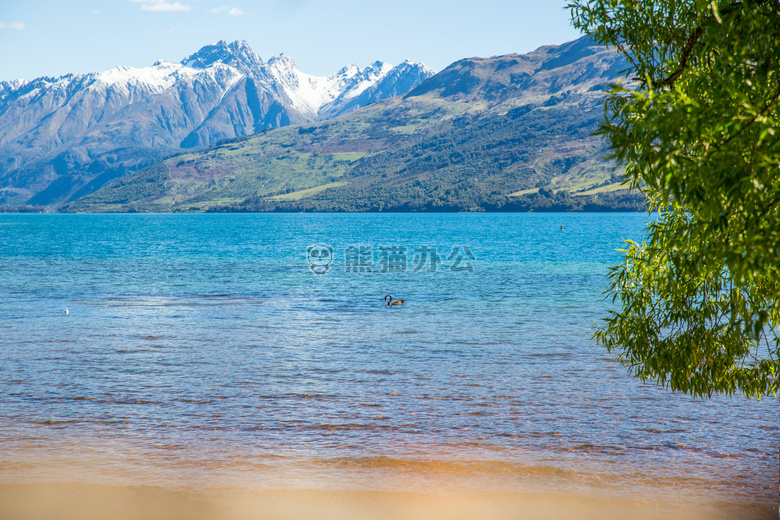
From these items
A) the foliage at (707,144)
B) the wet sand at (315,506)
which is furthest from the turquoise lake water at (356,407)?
the foliage at (707,144)

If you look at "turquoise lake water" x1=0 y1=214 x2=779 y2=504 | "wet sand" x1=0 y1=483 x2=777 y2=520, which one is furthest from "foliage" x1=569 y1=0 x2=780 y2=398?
"turquoise lake water" x1=0 y1=214 x2=779 y2=504

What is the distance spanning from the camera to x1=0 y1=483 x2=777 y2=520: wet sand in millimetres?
12773

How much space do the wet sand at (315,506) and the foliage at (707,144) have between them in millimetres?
2747

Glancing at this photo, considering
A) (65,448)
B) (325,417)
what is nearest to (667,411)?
(325,417)

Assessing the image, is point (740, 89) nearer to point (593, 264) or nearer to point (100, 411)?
point (100, 411)

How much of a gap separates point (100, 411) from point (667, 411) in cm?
1693

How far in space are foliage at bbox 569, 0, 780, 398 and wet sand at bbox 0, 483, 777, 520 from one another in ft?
9.01

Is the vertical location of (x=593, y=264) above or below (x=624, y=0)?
below

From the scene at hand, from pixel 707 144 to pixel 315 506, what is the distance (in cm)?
996

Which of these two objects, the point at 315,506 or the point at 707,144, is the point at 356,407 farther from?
the point at 707,144

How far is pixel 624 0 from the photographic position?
1226 cm

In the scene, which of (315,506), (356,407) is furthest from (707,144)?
(356,407)

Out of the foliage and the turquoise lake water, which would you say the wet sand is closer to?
the turquoise lake water

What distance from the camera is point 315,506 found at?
13219mm
